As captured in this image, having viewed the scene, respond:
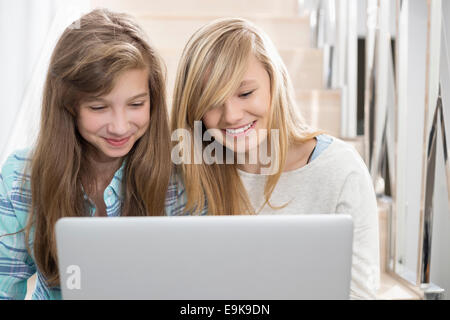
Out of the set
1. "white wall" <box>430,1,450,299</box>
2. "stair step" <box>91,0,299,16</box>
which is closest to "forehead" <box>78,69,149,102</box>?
"white wall" <box>430,1,450,299</box>

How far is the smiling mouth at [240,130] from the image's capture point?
0.98 metres

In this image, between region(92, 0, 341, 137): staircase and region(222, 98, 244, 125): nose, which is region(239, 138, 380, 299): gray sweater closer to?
region(222, 98, 244, 125): nose

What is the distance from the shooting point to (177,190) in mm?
1040

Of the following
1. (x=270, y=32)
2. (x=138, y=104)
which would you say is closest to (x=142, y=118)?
(x=138, y=104)

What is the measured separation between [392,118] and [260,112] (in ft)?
2.24

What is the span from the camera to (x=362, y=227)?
1.00m

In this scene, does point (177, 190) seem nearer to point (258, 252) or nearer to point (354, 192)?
point (354, 192)

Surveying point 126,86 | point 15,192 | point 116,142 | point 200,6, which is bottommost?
point 15,192

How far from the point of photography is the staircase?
1.76m

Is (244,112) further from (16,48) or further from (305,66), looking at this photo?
(16,48)

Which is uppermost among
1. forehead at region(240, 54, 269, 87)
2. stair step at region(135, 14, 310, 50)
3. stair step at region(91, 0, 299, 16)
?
stair step at region(91, 0, 299, 16)

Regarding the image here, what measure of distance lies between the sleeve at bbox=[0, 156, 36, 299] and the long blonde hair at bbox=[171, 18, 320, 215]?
1.16ft

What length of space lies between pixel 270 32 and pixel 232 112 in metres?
1.23

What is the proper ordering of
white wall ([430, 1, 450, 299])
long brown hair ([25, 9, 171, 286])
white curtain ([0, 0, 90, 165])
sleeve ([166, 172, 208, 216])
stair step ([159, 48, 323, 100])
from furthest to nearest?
stair step ([159, 48, 323, 100])
white curtain ([0, 0, 90, 165])
white wall ([430, 1, 450, 299])
sleeve ([166, 172, 208, 216])
long brown hair ([25, 9, 171, 286])
